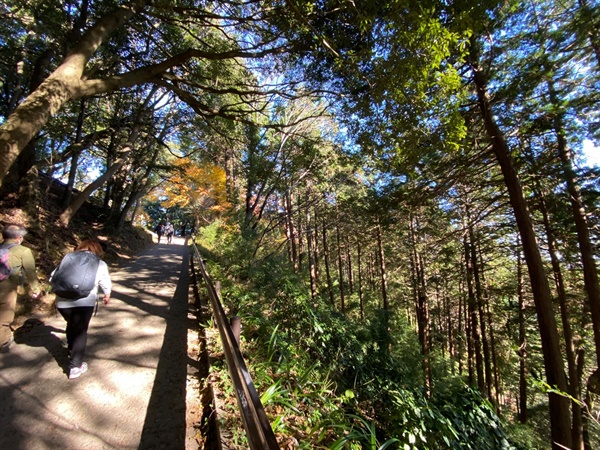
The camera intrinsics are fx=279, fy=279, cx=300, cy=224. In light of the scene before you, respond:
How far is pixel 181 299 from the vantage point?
7.07 m

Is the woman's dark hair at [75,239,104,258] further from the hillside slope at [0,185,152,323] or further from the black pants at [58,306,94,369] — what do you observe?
the hillside slope at [0,185,152,323]

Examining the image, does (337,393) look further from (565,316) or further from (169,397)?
(565,316)

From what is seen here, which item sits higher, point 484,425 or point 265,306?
point 265,306

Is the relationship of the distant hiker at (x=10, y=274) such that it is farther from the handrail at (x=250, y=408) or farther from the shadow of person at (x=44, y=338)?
the handrail at (x=250, y=408)

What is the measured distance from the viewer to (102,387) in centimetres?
323

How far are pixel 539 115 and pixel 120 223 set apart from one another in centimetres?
1792

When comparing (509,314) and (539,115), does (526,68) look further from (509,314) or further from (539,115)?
(509,314)

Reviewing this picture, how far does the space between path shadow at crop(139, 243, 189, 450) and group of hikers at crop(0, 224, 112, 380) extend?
97 centimetres

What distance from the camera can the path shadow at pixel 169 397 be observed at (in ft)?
8.55

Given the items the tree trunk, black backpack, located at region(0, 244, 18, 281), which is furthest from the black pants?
Result: the tree trunk

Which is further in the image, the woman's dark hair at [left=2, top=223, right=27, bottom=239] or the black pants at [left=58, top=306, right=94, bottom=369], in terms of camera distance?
the woman's dark hair at [left=2, top=223, right=27, bottom=239]

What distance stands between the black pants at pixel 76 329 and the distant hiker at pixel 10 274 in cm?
89

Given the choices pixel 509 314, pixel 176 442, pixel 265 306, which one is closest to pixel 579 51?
pixel 265 306

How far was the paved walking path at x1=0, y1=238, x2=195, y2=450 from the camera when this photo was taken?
253 centimetres
